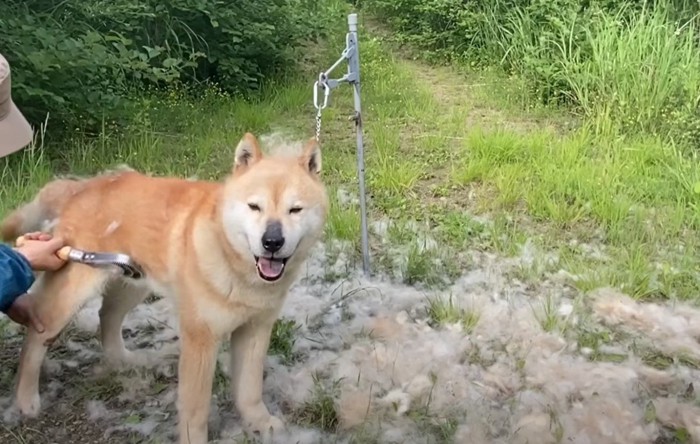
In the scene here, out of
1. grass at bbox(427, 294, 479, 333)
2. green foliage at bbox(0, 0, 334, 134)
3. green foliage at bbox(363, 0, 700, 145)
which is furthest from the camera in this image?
green foliage at bbox(363, 0, 700, 145)

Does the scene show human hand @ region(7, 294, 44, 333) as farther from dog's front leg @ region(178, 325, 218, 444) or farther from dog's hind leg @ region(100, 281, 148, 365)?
dog's front leg @ region(178, 325, 218, 444)

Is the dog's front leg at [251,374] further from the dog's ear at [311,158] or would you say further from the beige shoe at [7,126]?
the beige shoe at [7,126]

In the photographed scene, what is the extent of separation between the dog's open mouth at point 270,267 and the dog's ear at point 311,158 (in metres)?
0.41

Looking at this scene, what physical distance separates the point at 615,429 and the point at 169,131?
13.2 feet

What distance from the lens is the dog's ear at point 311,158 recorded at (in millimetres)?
3027

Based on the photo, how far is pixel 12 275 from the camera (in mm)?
2684

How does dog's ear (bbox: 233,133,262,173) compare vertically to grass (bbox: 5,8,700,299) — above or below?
above

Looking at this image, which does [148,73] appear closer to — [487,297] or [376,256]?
[376,256]

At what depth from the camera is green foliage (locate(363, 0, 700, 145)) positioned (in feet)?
19.8

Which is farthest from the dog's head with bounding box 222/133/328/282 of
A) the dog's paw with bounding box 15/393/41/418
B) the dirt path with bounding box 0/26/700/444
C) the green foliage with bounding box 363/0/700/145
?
the green foliage with bounding box 363/0/700/145

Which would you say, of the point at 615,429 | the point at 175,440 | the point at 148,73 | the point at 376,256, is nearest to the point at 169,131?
the point at 148,73

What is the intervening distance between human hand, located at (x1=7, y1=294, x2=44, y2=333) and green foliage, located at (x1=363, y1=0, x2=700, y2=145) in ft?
14.1

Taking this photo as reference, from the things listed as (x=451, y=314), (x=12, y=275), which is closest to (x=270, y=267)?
(x=12, y=275)

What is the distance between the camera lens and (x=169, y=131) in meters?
6.06
